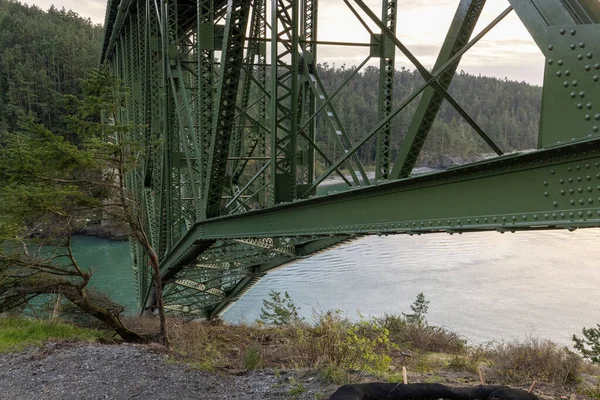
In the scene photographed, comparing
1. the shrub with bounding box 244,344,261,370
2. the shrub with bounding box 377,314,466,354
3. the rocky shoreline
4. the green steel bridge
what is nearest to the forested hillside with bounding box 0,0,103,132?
the shrub with bounding box 377,314,466,354

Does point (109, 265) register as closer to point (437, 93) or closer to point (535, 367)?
point (535, 367)

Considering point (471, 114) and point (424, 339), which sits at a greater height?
point (471, 114)

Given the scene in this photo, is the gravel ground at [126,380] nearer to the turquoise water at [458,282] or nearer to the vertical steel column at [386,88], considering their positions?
the vertical steel column at [386,88]

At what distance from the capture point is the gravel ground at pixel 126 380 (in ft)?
20.5

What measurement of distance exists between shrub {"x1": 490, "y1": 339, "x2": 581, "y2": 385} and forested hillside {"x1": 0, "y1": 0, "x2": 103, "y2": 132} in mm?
52188

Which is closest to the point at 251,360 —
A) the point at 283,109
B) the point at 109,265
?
the point at 283,109

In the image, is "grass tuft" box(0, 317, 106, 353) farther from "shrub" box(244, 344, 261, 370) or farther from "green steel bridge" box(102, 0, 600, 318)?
"shrub" box(244, 344, 261, 370)

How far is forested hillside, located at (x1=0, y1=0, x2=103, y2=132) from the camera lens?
54156mm

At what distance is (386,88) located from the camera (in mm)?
4668

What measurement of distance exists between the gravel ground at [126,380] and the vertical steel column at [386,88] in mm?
3137

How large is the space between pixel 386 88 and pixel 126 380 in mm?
5161

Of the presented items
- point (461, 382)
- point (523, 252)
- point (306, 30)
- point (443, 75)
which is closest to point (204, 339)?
point (461, 382)

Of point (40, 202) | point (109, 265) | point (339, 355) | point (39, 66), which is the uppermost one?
point (39, 66)

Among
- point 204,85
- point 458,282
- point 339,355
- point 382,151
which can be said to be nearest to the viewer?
point 382,151
